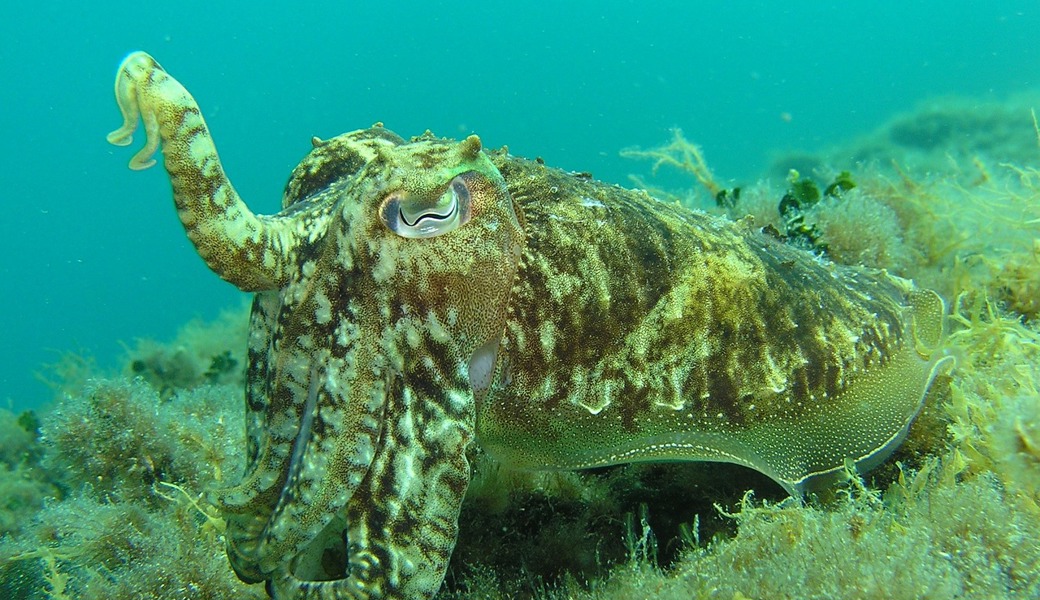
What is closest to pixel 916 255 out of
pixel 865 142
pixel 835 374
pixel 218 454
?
pixel 835 374

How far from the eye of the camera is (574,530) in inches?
127

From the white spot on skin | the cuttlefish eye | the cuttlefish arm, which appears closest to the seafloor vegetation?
the cuttlefish arm

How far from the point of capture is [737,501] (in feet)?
10.0

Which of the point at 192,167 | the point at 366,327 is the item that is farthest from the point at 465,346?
the point at 192,167

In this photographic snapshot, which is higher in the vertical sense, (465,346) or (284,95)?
(284,95)

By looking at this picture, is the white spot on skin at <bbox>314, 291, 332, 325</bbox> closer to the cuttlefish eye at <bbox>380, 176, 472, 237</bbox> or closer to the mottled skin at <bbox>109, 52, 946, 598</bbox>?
the mottled skin at <bbox>109, 52, 946, 598</bbox>

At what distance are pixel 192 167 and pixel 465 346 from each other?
3.78 feet

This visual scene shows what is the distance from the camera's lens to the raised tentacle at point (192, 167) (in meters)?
2.04

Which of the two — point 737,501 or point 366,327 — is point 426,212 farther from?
point 737,501

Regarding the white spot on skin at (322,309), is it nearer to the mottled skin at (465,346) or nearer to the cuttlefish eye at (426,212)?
the mottled skin at (465,346)

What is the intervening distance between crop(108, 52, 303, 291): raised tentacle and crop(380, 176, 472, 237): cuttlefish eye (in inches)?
20.2

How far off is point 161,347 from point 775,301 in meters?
10.5

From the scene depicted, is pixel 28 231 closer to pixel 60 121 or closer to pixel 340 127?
pixel 60 121

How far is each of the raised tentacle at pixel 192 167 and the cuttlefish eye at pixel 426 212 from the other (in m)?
0.51
